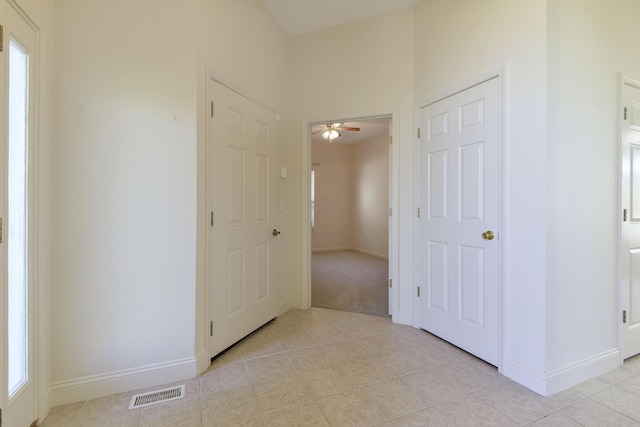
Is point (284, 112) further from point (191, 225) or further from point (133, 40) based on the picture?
point (191, 225)

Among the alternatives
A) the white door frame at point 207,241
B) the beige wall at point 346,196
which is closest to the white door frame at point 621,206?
the white door frame at point 207,241

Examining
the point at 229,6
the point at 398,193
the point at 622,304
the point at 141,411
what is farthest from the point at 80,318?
the point at 622,304

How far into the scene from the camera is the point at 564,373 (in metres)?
1.81

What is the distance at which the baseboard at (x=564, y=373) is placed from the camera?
176 centimetres

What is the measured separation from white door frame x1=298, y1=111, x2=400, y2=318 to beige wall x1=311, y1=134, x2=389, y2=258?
13.8ft

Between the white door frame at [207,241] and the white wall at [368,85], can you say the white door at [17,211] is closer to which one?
the white door frame at [207,241]

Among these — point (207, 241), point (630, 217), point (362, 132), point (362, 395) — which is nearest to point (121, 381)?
point (207, 241)

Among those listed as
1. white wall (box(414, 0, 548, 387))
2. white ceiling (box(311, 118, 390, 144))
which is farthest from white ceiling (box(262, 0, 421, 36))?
white ceiling (box(311, 118, 390, 144))

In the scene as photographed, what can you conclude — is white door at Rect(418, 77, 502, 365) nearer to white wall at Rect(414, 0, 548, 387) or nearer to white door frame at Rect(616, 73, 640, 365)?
white wall at Rect(414, 0, 548, 387)

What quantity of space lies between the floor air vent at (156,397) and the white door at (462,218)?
2.07m

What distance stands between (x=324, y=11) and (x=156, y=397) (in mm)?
3472

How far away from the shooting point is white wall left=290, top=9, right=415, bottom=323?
2.83 meters

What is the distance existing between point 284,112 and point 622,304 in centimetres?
330

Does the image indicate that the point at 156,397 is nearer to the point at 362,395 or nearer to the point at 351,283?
the point at 362,395
